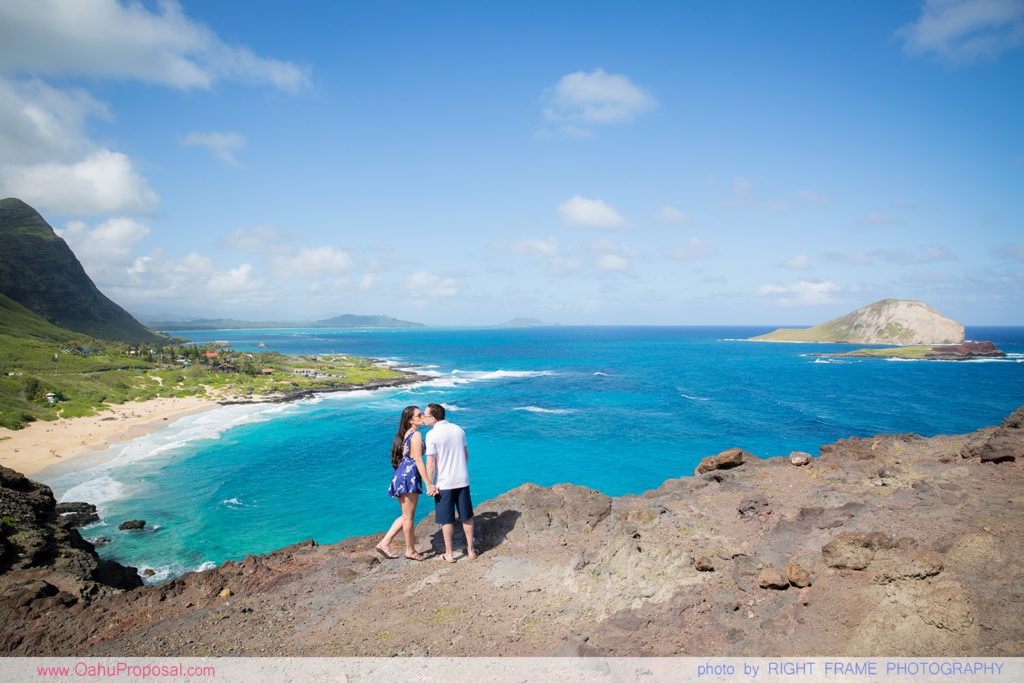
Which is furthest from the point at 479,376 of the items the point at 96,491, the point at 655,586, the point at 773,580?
the point at 773,580

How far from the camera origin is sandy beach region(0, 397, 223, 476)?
33094mm

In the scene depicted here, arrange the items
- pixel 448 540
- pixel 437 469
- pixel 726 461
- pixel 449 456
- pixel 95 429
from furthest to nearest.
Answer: pixel 95 429
pixel 726 461
pixel 448 540
pixel 437 469
pixel 449 456

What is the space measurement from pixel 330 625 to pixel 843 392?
76648 millimetres

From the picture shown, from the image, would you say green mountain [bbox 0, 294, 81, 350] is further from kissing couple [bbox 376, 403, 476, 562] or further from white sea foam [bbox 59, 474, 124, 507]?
kissing couple [bbox 376, 403, 476, 562]

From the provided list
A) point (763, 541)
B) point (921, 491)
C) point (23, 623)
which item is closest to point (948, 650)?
point (763, 541)

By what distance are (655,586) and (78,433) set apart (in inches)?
1971

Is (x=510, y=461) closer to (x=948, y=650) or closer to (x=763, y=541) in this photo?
(x=763, y=541)

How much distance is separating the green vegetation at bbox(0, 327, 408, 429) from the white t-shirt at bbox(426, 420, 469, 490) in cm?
4739

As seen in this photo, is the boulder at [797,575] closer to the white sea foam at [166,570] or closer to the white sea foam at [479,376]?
the white sea foam at [166,570]

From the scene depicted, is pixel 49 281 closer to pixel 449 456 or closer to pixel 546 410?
pixel 546 410

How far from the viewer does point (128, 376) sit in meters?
67.0

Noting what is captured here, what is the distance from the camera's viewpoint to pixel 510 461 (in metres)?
36.5

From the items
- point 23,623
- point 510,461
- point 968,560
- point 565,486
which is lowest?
point 510,461

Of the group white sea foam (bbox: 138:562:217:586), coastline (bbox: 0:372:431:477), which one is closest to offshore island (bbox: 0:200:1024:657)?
white sea foam (bbox: 138:562:217:586)
